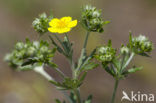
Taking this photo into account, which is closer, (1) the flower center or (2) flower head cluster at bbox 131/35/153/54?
(1) the flower center

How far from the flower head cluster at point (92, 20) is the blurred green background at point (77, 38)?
4.43 meters

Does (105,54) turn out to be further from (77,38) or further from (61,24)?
(77,38)

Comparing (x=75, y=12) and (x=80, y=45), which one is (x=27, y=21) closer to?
(x=75, y=12)

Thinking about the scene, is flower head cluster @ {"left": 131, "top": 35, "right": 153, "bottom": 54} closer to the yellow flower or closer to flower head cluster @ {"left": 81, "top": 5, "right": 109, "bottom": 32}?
flower head cluster @ {"left": 81, "top": 5, "right": 109, "bottom": 32}

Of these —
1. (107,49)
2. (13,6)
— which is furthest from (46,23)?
(13,6)

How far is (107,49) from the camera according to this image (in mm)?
3510

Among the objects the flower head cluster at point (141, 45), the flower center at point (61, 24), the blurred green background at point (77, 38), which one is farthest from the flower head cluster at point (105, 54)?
the blurred green background at point (77, 38)

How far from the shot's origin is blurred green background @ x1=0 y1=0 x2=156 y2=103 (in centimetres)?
777

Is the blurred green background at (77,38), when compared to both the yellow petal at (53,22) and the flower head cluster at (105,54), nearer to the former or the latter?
the flower head cluster at (105,54)

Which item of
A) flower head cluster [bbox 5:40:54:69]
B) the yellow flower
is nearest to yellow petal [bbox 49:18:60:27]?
the yellow flower

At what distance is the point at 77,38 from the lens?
9.57 meters

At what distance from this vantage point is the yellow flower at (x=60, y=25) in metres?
3.45

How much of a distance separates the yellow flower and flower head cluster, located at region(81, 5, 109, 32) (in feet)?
0.54

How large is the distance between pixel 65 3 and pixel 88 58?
7.93 meters
